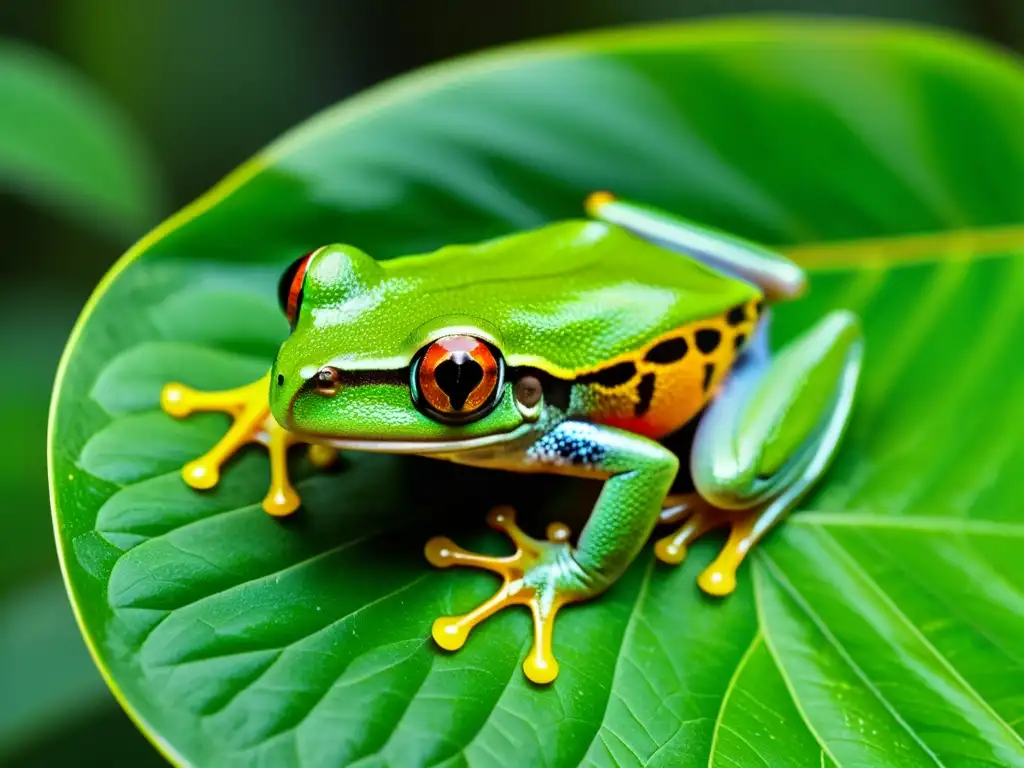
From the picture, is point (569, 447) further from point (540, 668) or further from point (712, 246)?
point (712, 246)

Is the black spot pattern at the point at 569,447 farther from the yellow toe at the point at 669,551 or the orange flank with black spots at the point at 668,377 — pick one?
the yellow toe at the point at 669,551

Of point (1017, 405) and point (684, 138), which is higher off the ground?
point (684, 138)

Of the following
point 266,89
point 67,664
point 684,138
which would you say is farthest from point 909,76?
point 266,89

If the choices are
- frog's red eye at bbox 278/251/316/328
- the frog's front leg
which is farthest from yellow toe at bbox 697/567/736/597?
frog's red eye at bbox 278/251/316/328

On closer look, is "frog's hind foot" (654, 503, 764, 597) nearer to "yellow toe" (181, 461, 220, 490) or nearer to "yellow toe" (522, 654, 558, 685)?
"yellow toe" (522, 654, 558, 685)

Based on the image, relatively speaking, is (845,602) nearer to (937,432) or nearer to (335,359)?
(937,432)

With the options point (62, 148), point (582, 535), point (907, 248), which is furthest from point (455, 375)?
point (62, 148)
